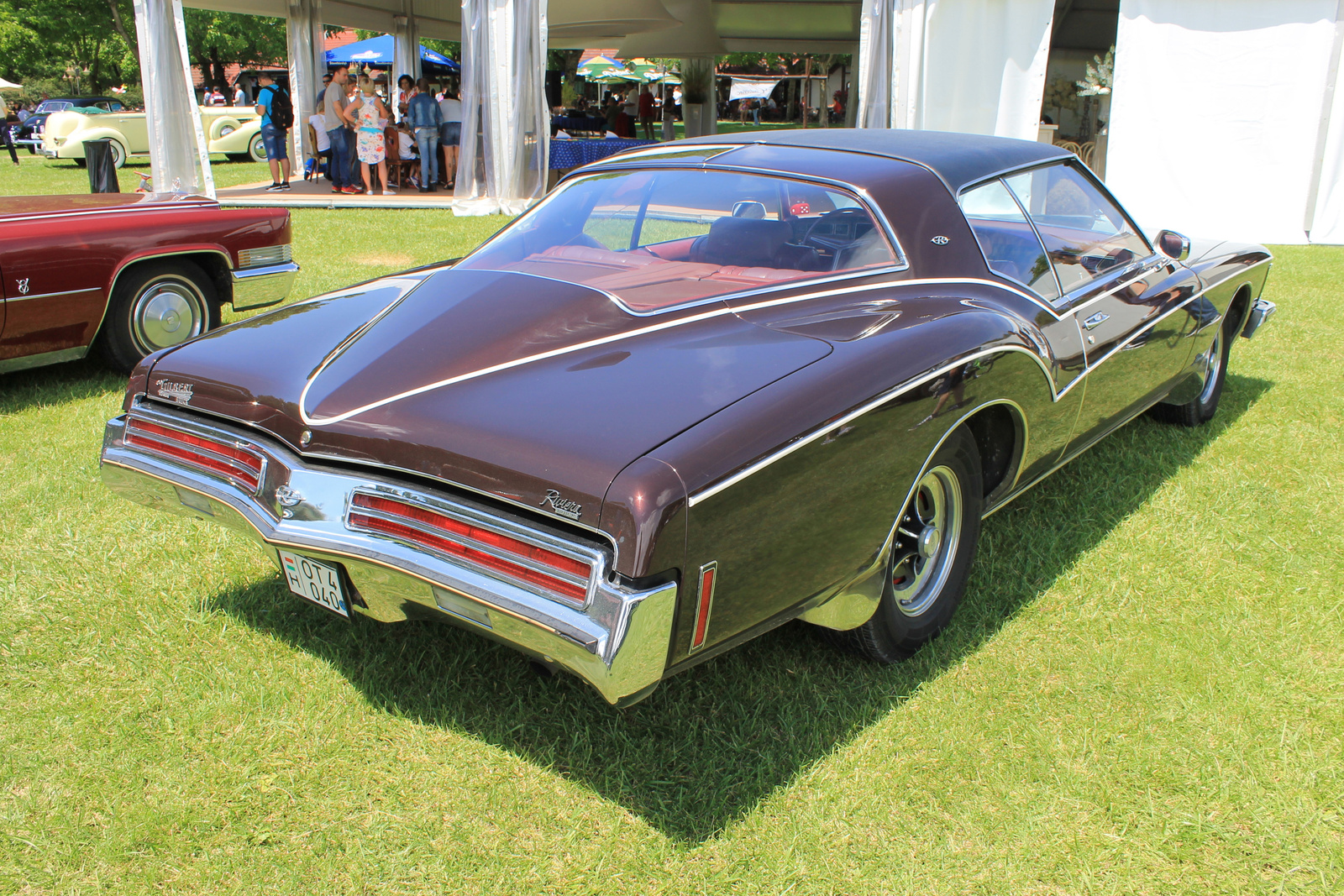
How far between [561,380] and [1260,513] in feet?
9.41

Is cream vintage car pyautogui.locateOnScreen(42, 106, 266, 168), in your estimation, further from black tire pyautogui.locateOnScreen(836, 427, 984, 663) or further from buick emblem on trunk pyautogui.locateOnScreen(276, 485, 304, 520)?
black tire pyautogui.locateOnScreen(836, 427, 984, 663)

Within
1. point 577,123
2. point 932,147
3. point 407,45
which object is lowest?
point 932,147

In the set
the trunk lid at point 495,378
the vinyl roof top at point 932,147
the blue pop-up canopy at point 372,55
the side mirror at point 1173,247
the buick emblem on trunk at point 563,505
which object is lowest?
the buick emblem on trunk at point 563,505

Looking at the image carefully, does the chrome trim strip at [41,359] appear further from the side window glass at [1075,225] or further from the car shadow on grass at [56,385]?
the side window glass at [1075,225]

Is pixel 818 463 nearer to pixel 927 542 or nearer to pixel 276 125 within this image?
pixel 927 542

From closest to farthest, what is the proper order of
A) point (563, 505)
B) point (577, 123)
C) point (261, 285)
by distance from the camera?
point (563, 505)
point (261, 285)
point (577, 123)

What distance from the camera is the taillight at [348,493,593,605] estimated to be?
174 cm

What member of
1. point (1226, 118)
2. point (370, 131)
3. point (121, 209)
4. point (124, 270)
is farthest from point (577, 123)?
point (124, 270)

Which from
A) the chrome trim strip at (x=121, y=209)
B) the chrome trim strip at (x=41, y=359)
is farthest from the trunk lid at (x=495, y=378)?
the chrome trim strip at (x=121, y=209)

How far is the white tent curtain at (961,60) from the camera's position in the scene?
10.0 metres

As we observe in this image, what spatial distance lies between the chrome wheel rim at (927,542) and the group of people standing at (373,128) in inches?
437

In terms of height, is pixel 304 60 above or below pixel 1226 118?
above

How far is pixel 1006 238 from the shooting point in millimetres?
3035

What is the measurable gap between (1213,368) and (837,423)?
3.25 meters
